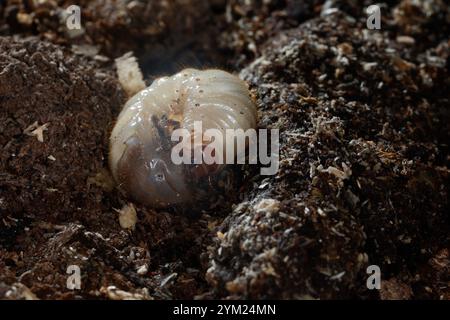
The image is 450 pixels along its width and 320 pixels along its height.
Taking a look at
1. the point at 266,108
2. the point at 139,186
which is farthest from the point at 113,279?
the point at 266,108

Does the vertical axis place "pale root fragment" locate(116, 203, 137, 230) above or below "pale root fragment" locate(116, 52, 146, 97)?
below

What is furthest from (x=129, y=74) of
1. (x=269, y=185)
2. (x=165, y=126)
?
(x=269, y=185)

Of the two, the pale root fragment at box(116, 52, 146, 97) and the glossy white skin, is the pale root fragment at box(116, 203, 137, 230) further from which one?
the pale root fragment at box(116, 52, 146, 97)

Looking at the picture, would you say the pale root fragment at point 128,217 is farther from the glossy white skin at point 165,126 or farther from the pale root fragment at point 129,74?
the pale root fragment at point 129,74

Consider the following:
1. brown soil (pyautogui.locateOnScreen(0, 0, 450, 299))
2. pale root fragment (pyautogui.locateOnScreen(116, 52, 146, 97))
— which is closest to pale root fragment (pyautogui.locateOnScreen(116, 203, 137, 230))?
brown soil (pyautogui.locateOnScreen(0, 0, 450, 299))

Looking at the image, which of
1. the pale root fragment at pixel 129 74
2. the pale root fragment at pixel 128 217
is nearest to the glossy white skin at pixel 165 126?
the pale root fragment at pixel 128 217
